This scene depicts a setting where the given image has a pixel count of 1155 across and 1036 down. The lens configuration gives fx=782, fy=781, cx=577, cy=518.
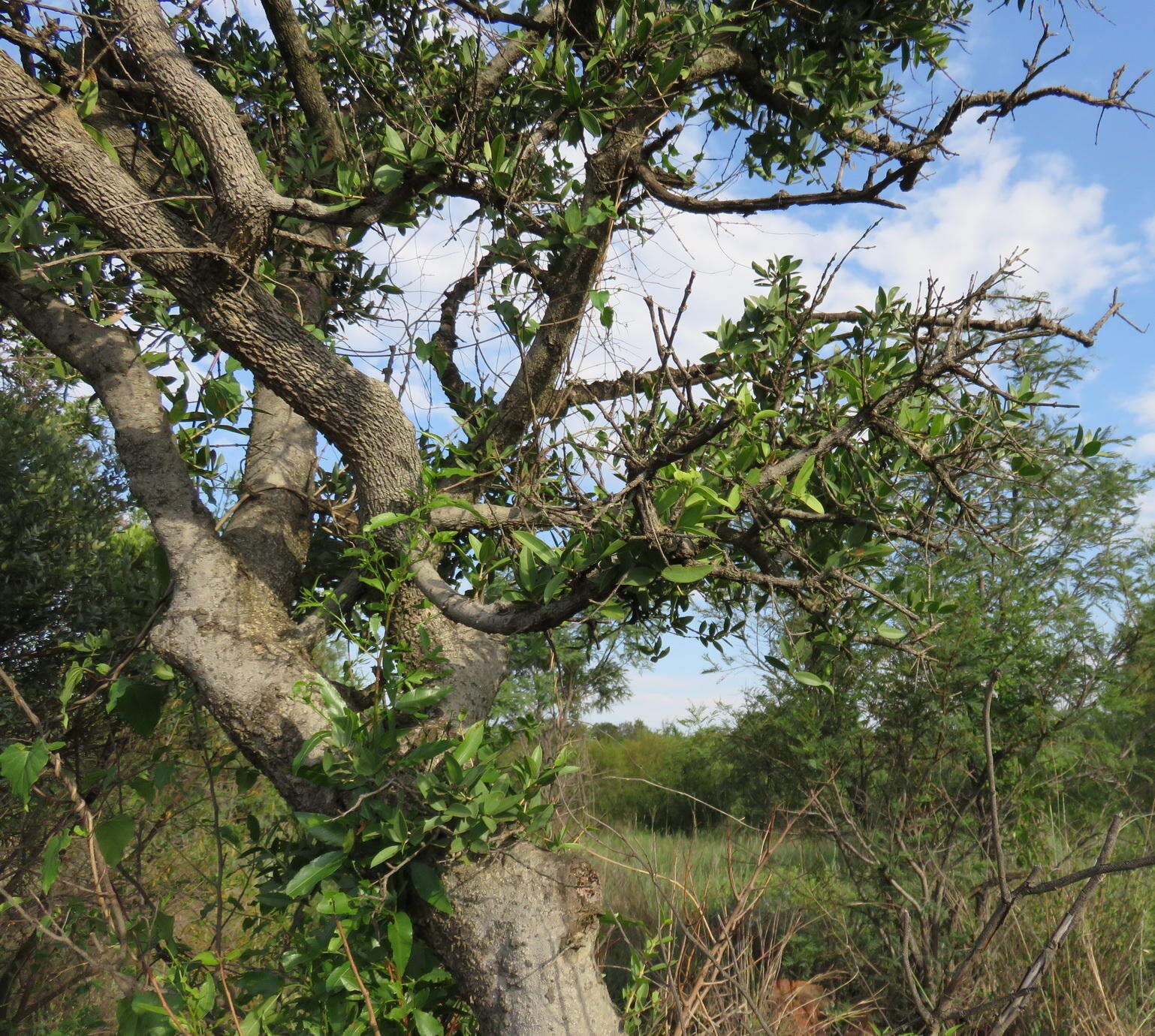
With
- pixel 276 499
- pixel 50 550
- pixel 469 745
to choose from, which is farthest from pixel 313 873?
A: pixel 50 550

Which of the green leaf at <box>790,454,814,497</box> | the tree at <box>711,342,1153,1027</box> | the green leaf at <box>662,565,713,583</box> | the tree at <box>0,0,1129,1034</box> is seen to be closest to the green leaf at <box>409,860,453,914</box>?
the tree at <box>0,0,1129,1034</box>

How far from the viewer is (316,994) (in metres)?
1.85

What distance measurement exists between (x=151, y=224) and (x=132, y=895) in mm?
2902

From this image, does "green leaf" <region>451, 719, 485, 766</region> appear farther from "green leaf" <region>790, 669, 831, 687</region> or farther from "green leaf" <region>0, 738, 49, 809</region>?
"green leaf" <region>0, 738, 49, 809</region>

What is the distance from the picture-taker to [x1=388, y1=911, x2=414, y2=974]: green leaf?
1.78 m

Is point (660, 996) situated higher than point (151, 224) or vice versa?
point (151, 224)

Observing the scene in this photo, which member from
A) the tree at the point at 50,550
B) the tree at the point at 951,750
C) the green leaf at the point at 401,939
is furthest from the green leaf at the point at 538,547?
the tree at the point at 50,550

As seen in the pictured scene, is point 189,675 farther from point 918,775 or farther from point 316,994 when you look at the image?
point 918,775

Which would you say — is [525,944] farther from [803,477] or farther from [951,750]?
[951,750]

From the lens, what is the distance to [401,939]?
178 centimetres

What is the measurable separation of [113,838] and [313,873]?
0.75 m

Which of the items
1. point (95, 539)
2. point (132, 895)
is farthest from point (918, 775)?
point (95, 539)

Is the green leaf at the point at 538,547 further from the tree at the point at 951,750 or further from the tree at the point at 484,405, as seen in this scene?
the tree at the point at 951,750

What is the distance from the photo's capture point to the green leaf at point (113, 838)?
2.08 m
